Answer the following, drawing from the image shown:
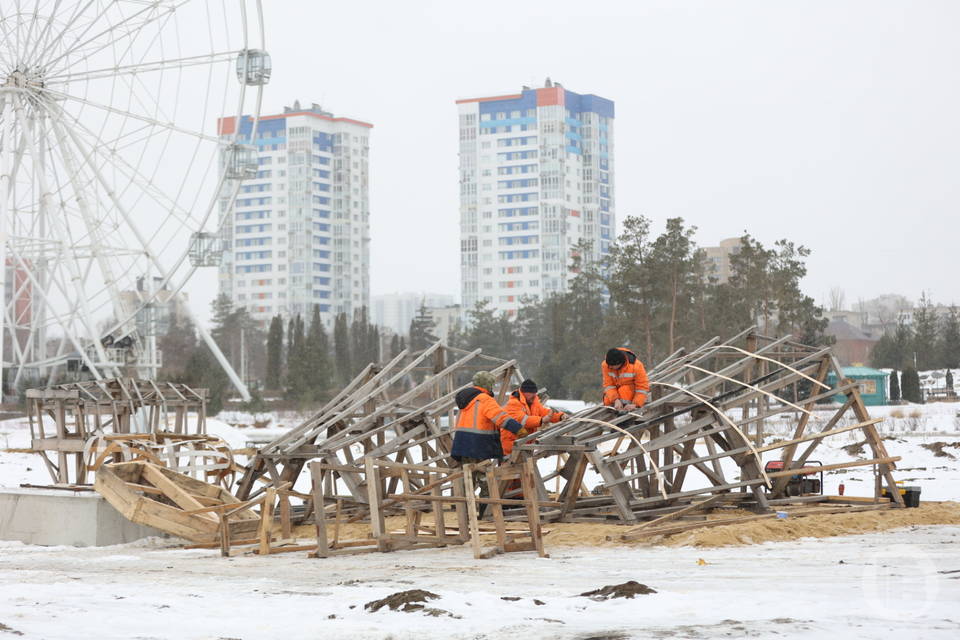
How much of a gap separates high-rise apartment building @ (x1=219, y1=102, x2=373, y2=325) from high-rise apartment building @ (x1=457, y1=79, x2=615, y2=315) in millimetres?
14293

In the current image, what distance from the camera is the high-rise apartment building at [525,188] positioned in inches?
5059

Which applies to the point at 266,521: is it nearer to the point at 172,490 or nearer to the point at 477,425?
the point at 172,490

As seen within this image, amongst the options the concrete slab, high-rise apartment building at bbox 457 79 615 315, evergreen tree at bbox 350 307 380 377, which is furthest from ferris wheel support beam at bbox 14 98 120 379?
high-rise apartment building at bbox 457 79 615 315

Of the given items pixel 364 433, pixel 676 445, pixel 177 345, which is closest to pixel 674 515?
pixel 676 445

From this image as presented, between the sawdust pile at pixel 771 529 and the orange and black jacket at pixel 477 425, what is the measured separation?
128 cm

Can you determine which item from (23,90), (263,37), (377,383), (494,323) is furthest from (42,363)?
(494,323)

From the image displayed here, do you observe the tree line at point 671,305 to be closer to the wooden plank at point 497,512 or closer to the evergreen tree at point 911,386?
the evergreen tree at point 911,386

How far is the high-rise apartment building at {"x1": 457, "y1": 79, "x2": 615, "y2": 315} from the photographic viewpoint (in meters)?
128

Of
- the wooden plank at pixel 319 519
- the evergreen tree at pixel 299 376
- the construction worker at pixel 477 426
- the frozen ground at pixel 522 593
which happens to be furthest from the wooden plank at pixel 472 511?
the evergreen tree at pixel 299 376

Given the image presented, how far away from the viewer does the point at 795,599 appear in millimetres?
8523

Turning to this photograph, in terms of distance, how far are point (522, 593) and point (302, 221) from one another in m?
127

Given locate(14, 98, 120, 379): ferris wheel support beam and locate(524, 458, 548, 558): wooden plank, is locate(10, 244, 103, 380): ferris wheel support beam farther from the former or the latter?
locate(524, 458, 548, 558): wooden plank

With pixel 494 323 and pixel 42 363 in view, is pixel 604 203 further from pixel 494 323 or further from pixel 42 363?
pixel 42 363

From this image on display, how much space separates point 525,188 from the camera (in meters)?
130
